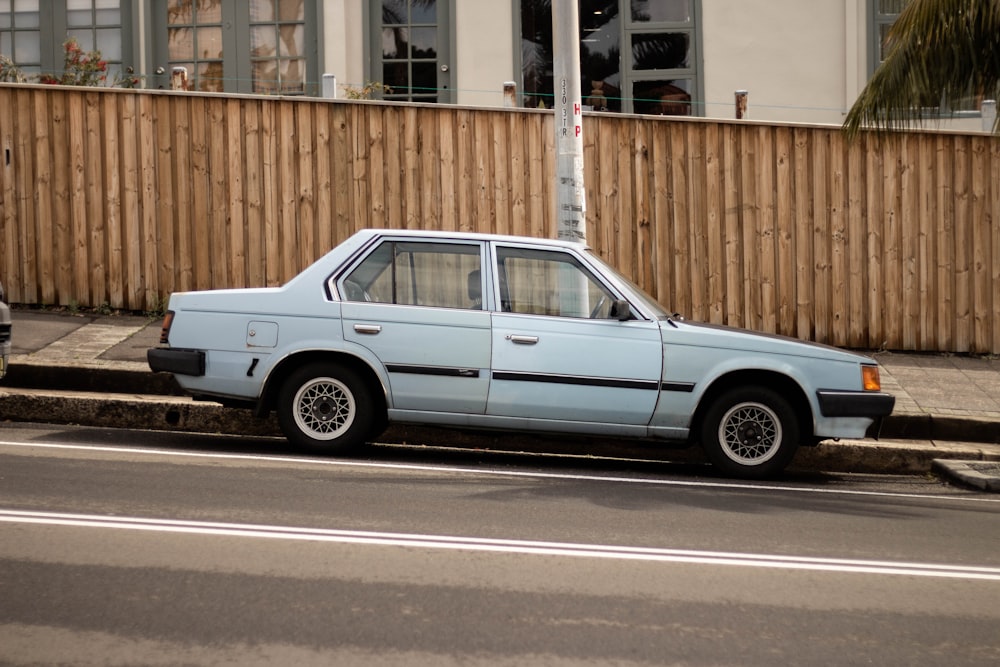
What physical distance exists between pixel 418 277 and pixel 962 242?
6.42 m

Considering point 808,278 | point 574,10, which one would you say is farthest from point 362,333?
point 808,278

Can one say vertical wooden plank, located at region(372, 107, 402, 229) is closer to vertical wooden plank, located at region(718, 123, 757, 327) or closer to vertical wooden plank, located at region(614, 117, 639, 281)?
vertical wooden plank, located at region(614, 117, 639, 281)

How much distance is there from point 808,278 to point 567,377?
4.87m

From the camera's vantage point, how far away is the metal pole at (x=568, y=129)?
1091 cm

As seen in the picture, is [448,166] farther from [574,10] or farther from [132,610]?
[132,610]

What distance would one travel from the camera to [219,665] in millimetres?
4387

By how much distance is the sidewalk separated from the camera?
10.0 meters

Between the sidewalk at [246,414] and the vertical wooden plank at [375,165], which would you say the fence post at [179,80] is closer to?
the vertical wooden plank at [375,165]

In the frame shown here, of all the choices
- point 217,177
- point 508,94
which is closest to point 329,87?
point 217,177

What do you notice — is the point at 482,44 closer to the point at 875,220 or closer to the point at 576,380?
the point at 875,220

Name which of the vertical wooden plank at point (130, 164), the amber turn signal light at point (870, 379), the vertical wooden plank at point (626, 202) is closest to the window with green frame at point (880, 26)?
the vertical wooden plank at point (626, 202)

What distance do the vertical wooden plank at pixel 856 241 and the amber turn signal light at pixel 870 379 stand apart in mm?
3940

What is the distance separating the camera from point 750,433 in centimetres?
905

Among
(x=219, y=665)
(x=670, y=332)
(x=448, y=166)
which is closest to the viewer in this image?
(x=219, y=665)
